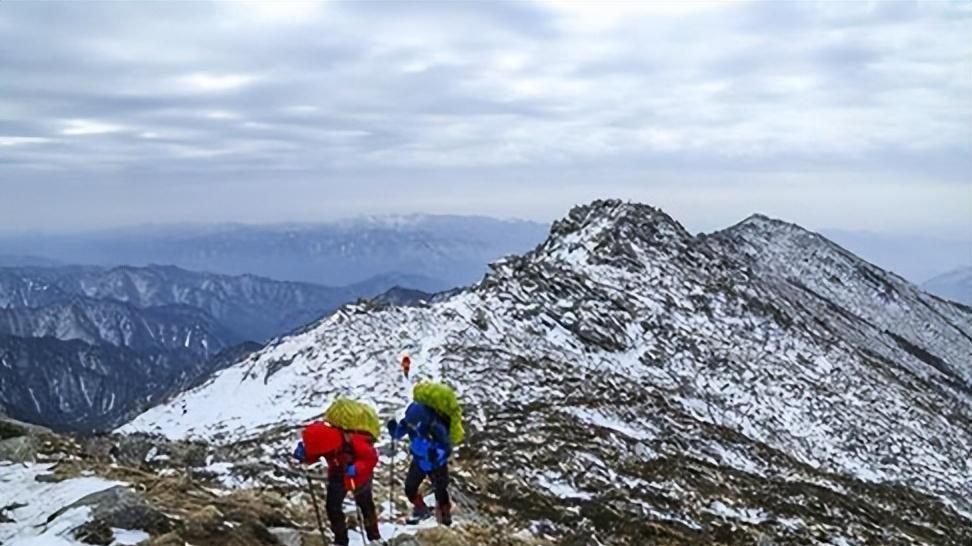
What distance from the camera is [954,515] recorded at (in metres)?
30.9

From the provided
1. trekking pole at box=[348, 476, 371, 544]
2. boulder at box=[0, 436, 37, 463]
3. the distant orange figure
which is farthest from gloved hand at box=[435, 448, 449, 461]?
the distant orange figure

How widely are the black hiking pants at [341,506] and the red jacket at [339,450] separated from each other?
0.09 meters

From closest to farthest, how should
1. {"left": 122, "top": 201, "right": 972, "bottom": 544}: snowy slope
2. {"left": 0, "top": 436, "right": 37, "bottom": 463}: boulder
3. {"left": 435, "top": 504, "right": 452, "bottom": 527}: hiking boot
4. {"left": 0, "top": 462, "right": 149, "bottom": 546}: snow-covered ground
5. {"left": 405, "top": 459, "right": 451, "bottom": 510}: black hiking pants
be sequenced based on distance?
1. {"left": 0, "top": 462, "right": 149, "bottom": 546}: snow-covered ground
2. {"left": 435, "top": 504, "right": 452, "bottom": 527}: hiking boot
3. {"left": 405, "top": 459, "right": 451, "bottom": 510}: black hiking pants
4. {"left": 0, "top": 436, "right": 37, "bottom": 463}: boulder
5. {"left": 122, "top": 201, "right": 972, "bottom": 544}: snowy slope

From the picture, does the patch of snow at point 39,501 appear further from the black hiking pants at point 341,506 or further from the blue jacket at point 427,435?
the blue jacket at point 427,435

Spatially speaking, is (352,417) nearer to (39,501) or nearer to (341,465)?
(341,465)

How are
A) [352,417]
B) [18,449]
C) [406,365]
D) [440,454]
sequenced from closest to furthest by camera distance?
[352,417]
[440,454]
[18,449]
[406,365]

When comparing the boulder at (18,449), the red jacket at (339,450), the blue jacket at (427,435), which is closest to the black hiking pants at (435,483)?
the blue jacket at (427,435)

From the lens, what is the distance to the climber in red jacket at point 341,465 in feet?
35.4

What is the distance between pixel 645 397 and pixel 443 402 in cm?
2321

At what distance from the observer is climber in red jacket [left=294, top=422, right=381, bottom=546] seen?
10.8 meters

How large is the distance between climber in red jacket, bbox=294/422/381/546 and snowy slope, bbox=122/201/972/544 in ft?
24.0

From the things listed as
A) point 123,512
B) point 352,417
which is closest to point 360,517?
point 352,417

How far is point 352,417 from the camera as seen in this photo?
36.3 feet

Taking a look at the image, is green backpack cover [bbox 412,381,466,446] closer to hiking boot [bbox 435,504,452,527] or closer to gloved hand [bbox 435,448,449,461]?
gloved hand [bbox 435,448,449,461]
